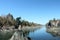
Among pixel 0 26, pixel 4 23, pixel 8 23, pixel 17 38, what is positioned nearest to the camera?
pixel 17 38

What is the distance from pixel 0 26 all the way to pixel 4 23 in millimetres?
11566

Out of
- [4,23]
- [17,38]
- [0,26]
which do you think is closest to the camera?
[17,38]

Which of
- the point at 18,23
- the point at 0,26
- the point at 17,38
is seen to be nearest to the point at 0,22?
the point at 0,26

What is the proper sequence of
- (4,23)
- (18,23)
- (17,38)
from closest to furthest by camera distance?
1. (17,38)
2. (4,23)
3. (18,23)

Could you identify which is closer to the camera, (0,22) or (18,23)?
(0,22)

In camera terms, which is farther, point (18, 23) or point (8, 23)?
point (18, 23)

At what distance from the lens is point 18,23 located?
161 m

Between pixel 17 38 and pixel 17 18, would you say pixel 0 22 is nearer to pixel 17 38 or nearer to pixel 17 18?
pixel 17 18

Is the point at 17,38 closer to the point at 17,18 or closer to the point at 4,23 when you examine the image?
the point at 4,23

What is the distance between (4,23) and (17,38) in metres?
95.8

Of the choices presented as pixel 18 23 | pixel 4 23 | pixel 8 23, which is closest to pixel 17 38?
pixel 4 23

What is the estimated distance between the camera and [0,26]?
123 metres

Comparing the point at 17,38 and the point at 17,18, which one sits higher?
the point at 17,18

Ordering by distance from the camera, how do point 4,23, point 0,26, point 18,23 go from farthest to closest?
point 18,23, point 4,23, point 0,26
